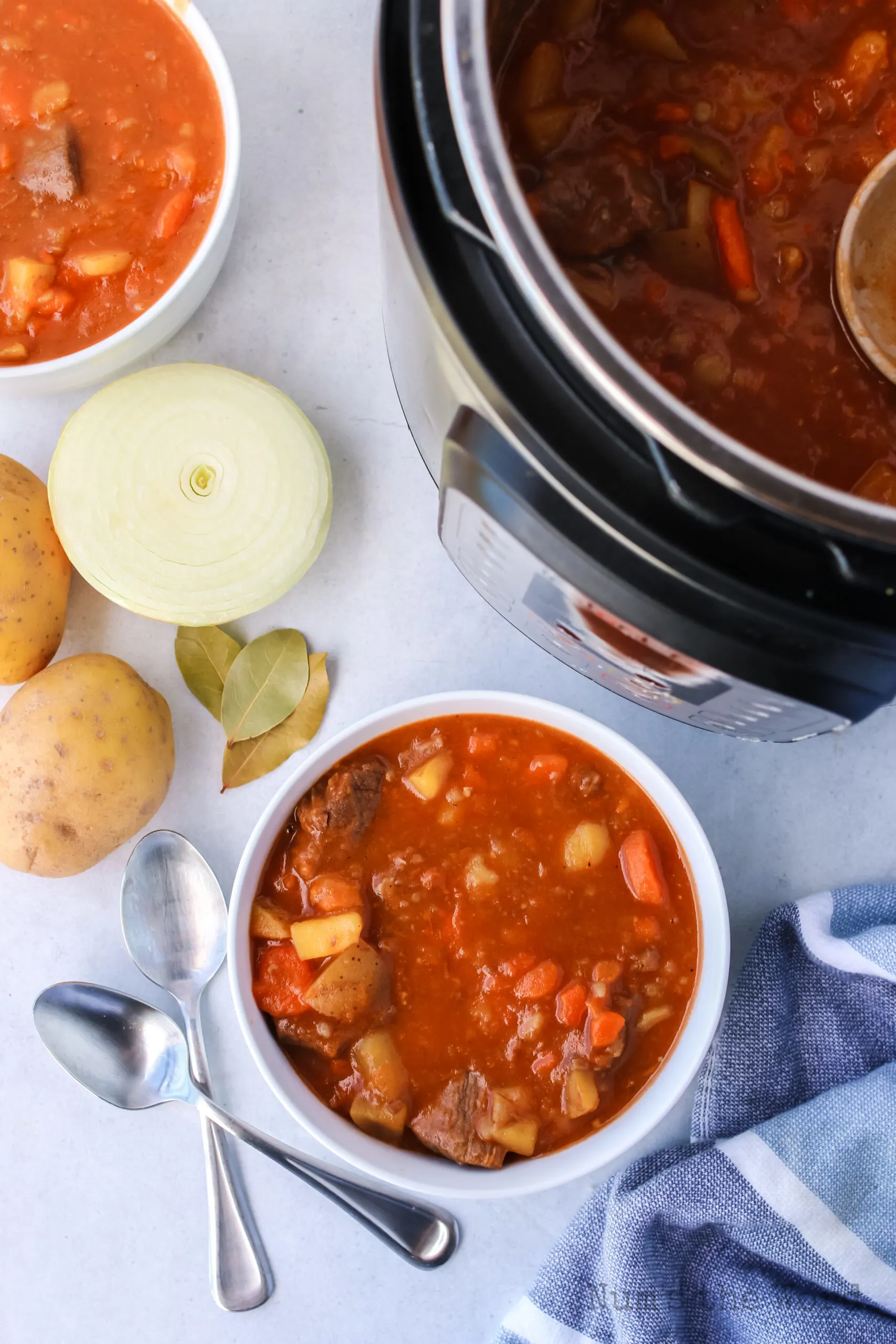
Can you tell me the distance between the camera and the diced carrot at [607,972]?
5.13 feet

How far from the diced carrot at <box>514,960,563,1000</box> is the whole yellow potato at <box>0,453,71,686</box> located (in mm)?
860

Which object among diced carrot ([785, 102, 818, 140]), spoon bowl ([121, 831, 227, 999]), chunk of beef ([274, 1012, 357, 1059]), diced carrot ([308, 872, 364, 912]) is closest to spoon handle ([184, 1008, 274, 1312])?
spoon bowl ([121, 831, 227, 999])

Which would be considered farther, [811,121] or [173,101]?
[173,101]

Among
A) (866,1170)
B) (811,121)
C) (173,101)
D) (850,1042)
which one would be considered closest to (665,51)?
(811,121)

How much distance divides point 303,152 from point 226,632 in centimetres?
75

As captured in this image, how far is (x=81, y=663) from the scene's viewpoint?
1625 millimetres

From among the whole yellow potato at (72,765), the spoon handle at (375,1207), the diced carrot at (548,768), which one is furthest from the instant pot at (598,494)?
the spoon handle at (375,1207)

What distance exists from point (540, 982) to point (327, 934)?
31 cm

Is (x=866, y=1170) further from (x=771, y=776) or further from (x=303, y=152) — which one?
(x=303, y=152)

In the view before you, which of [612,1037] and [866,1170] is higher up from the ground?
[612,1037]

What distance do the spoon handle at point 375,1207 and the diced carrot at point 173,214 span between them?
1.26 m

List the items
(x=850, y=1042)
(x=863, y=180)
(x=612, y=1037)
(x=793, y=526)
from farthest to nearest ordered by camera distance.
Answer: (x=850, y=1042) < (x=612, y=1037) < (x=863, y=180) < (x=793, y=526)

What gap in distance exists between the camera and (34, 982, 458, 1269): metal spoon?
5.49 ft

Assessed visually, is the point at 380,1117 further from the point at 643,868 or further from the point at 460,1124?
the point at 643,868
